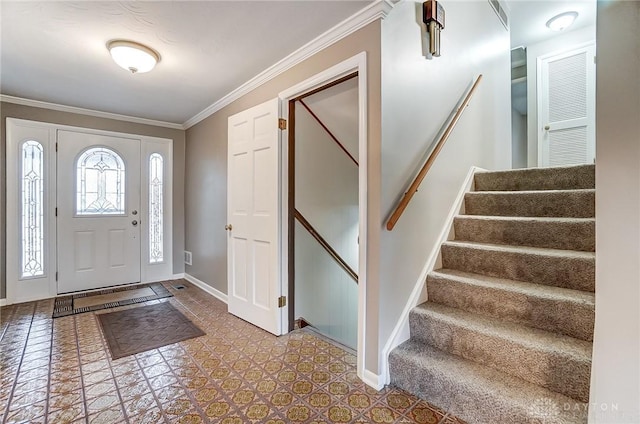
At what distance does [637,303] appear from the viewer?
101 centimetres

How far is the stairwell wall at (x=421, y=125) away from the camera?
1874mm

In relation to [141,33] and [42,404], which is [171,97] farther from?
[42,404]

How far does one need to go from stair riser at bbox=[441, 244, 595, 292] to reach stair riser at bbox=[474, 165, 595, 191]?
90 centimetres

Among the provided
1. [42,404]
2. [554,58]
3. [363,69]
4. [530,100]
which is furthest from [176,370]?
[554,58]

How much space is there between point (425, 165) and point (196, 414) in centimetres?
203

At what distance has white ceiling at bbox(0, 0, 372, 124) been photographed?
185 centimetres

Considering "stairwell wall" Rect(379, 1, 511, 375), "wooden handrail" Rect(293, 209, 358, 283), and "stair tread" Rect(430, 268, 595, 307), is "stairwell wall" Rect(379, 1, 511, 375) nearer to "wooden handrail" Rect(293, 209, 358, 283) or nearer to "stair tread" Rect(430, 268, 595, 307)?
"stair tread" Rect(430, 268, 595, 307)

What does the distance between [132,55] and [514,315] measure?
10.3 ft

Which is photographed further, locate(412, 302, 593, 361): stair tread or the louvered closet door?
the louvered closet door

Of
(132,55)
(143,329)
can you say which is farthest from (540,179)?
(143,329)

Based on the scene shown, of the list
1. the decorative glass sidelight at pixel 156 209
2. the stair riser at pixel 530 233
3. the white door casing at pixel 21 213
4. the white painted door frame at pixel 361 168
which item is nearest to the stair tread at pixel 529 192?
the stair riser at pixel 530 233

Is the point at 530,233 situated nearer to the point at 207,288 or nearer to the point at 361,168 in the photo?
the point at 361,168

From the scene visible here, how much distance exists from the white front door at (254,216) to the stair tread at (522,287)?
4.43 feet

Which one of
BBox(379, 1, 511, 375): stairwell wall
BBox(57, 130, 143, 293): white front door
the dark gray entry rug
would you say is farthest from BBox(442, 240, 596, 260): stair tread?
BBox(57, 130, 143, 293): white front door
